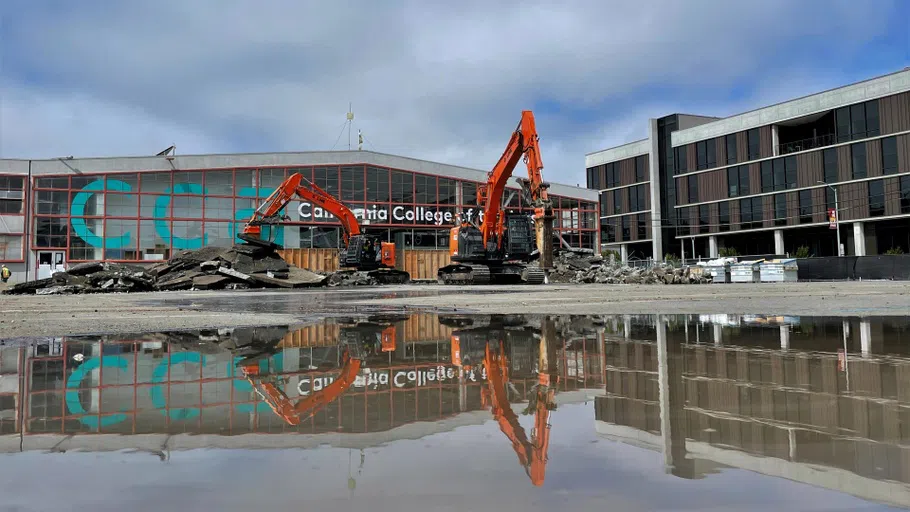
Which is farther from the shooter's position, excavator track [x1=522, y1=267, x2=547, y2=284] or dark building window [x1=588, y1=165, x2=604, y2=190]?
dark building window [x1=588, y1=165, x2=604, y2=190]

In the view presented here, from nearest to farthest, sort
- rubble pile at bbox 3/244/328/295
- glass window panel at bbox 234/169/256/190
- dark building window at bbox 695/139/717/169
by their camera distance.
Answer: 1. rubble pile at bbox 3/244/328/295
2. glass window panel at bbox 234/169/256/190
3. dark building window at bbox 695/139/717/169

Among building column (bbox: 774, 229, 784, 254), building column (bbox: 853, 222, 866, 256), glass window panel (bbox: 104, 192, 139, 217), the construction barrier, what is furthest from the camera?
building column (bbox: 774, 229, 784, 254)

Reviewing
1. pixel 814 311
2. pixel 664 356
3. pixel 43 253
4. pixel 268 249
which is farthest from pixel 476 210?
pixel 664 356

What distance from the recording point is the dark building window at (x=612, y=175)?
8356 cm

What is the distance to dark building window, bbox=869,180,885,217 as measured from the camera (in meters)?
55.5

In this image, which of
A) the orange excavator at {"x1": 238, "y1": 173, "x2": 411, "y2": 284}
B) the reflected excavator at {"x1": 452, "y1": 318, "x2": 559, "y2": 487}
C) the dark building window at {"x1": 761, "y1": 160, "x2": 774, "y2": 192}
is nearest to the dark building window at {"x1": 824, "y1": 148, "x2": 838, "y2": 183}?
the dark building window at {"x1": 761, "y1": 160, "x2": 774, "y2": 192}

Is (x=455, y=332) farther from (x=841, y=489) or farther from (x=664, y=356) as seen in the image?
(x=841, y=489)

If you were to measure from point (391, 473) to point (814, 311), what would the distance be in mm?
10764

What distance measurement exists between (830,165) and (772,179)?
19.3ft

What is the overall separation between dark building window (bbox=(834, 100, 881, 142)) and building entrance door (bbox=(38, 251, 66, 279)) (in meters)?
68.2

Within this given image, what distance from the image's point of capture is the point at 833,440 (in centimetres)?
281

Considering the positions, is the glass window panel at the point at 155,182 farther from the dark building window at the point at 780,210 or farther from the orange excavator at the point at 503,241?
the dark building window at the point at 780,210

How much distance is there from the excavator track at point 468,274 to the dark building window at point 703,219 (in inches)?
1814

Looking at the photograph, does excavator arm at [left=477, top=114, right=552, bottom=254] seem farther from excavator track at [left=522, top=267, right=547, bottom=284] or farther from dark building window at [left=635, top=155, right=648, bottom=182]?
dark building window at [left=635, top=155, right=648, bottom=182]
